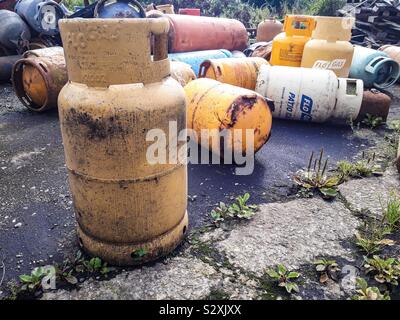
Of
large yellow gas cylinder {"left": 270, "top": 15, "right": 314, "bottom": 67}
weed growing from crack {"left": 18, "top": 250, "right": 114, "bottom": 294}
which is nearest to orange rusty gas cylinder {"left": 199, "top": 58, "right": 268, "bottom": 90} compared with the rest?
large yellow gas cylinder {"left": 270, "top": 15, "right": 314, "bottom": 67}

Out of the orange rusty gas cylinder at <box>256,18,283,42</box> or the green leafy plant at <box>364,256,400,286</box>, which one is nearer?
the green leafy plant at <box>364,256,400,286</box>

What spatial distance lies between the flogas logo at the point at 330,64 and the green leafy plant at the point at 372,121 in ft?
3.35

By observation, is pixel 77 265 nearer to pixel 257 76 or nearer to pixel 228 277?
pixel 228 277

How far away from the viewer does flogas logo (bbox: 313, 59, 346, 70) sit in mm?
4469

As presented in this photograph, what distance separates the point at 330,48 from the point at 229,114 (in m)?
2.72

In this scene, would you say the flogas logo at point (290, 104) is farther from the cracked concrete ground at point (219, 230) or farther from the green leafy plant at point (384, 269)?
the green leafy plant at point (384, 269)

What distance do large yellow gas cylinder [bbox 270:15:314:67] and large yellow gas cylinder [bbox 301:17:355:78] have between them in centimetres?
16

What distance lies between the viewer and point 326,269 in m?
1.76

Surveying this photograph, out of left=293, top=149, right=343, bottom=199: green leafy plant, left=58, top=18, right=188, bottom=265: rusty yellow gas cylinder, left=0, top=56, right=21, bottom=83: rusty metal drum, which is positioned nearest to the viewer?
left=58, top=18, right=188, bottom=265: rusty yellow gas cylinder

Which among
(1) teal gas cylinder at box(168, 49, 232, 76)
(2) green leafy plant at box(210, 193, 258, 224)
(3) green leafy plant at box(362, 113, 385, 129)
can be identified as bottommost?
(2) green leafy plant at box(210, 193, 258, 224)

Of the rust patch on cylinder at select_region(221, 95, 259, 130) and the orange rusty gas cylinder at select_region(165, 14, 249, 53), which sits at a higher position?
the orange rusty gas cylinder at select_region(165, 14, 249, 53)

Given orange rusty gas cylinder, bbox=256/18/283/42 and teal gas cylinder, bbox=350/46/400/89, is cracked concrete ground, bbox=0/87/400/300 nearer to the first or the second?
teal gas cylinder, bbox=350/46/400/89
